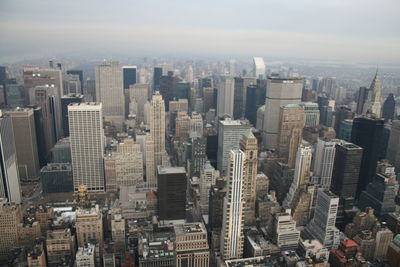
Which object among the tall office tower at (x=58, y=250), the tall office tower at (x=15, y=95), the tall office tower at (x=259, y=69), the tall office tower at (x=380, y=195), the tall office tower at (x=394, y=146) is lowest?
the tall office tower at (x=58, y=250)

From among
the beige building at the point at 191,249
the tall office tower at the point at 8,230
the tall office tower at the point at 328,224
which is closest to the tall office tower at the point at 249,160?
the beige building at the point at 191,249

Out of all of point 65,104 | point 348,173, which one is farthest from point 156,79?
point 348,173

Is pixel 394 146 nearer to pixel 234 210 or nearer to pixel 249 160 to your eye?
pixel 249 160

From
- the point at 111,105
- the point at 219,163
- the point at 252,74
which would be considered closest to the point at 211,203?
Answer: the point at 219,163

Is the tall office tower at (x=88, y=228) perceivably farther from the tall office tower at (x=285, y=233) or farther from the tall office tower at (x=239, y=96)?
the tall office tower at (x=239, y=96)

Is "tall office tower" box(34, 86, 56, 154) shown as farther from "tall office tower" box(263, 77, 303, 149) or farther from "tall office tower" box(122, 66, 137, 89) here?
"tall office tower" box(263, 77, 303, 149)

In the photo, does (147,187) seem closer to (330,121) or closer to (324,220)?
(324,220)
